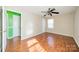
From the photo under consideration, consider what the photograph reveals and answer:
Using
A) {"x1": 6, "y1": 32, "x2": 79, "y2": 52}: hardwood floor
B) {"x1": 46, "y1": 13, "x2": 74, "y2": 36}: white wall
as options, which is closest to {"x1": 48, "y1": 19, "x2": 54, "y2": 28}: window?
{"x1": 46, "y1": 13, "x2": 74, "y2": 36}: white wall

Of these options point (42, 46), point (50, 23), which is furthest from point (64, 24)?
point (42, 46)

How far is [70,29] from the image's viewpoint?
8.62 meters

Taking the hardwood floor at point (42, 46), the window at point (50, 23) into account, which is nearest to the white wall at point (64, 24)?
the window at point (50, 23)

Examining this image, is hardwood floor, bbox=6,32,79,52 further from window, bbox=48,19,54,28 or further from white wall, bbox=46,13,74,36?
window, bbox=48,19,54,28

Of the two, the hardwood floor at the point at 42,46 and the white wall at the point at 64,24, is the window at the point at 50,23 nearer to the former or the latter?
the white wall at the point at 64,24

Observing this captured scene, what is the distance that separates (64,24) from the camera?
368 inches

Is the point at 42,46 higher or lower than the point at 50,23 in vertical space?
lower

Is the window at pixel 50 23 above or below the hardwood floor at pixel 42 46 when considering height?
above

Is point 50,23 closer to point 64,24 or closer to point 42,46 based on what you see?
point 64,24

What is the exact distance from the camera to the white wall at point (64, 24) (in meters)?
8.58

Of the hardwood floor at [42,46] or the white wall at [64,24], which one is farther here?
the white wall at [64,24]
